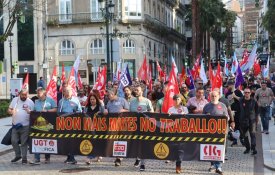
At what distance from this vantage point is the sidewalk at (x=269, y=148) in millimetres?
11323

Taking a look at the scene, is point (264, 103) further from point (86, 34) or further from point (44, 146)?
point (86, 34)

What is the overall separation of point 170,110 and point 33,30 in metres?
43.3

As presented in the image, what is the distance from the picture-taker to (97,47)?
51.8m

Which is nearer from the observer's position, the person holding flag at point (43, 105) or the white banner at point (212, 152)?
the white banner at point (212, 152)

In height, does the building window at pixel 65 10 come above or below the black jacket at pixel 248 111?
above

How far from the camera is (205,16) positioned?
167 feet

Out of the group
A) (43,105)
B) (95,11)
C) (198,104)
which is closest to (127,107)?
(198,104)

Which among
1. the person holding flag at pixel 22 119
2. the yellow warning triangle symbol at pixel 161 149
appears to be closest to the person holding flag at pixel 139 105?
the yellow warning triangle symbol at pixel 161 149

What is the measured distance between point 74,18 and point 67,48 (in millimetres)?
3028

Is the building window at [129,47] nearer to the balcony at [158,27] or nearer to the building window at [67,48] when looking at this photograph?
the balcony at [158,27]

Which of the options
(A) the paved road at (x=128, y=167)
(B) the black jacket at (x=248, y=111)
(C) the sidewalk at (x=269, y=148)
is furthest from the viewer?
(B) the black jacket at (x=248, y=111)

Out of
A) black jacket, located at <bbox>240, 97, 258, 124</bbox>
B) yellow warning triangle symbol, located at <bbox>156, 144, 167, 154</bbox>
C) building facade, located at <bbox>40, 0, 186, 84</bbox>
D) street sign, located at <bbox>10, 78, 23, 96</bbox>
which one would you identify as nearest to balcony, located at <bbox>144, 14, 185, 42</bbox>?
building facade, located at <bbox>40, 0, 186, 84</bbox>

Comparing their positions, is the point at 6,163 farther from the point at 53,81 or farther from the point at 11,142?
the point at 53,81

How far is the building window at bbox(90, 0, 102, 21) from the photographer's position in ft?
170
